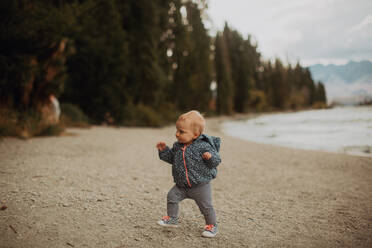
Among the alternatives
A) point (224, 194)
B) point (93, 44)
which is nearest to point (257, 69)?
point (93, 44)

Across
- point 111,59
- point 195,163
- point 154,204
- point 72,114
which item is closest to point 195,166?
point 195,163

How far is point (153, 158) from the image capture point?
711 cm

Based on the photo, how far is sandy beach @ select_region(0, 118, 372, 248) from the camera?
105 inches

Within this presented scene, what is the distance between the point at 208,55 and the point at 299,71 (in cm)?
6015

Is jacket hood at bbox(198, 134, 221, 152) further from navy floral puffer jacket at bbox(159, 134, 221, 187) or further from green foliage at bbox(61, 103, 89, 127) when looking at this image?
green foliage at bbox(61, 103, 89, 127)

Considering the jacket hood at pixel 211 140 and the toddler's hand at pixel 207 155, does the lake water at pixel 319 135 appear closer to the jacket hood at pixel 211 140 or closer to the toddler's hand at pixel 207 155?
the jacket hood at pixel 211 140

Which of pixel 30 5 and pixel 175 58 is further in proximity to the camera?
pixel 175 58

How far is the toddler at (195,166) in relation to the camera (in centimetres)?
277

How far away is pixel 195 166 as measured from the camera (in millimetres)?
2801

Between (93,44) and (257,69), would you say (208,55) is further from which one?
(257,69)

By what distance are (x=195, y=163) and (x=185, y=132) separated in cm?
34

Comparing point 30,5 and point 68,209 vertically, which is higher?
point 30,5

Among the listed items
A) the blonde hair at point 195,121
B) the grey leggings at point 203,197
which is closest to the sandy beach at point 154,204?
the grey leggings at point 203,197

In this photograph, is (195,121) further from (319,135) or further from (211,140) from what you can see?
A: (319,135)
